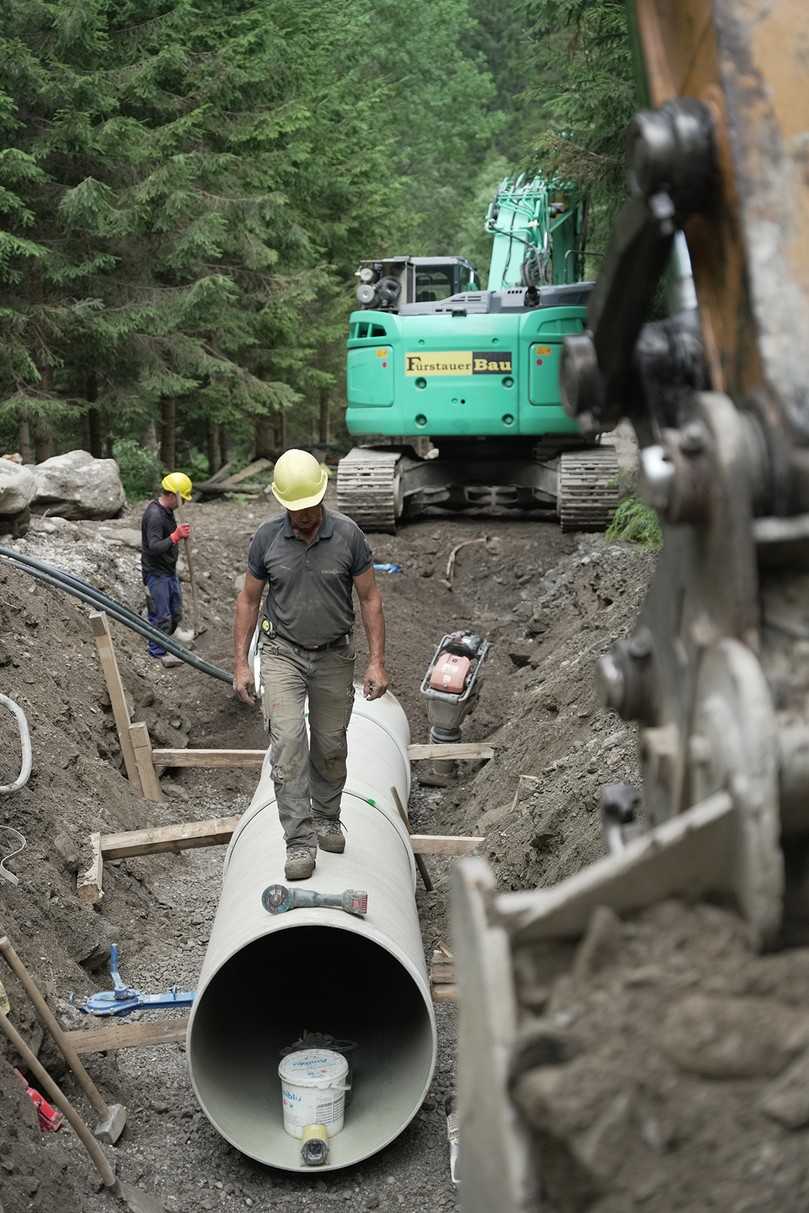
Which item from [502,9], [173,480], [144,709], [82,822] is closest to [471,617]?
[173,480]

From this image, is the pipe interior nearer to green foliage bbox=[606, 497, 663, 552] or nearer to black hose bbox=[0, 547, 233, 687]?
black hose bbox=[0, 547, 233, 687]

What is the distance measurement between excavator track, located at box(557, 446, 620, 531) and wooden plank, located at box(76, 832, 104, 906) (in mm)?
9241

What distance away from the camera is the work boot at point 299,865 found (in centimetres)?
562

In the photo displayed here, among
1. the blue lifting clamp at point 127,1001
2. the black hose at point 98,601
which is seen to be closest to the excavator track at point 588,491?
the black hose at point 98,601

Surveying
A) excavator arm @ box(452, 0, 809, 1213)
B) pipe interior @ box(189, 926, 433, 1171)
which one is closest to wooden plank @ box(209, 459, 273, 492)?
pipe interior @ box(189, 926, 433, 1171)

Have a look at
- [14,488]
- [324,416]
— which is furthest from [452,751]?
[324,416]

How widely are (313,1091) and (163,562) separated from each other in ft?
23.0

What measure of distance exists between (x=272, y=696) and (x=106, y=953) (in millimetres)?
2047

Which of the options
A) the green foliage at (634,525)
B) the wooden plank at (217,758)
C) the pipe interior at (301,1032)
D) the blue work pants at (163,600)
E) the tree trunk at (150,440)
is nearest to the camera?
the pipe interior at (301,1032)

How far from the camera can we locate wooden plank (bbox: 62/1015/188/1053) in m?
5.53

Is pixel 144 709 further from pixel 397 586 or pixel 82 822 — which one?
pixel 397 586

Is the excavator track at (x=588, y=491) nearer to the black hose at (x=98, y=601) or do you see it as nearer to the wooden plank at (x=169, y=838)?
the black hose at (x=98, y=601)

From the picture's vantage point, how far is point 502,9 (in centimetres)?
5900

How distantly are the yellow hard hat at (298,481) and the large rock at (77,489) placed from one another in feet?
33.9
